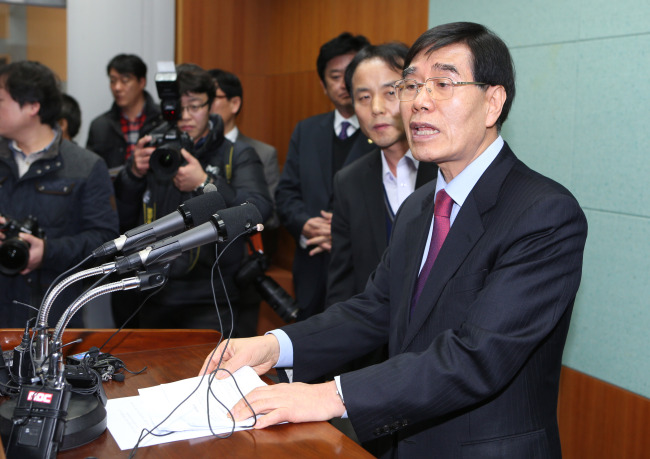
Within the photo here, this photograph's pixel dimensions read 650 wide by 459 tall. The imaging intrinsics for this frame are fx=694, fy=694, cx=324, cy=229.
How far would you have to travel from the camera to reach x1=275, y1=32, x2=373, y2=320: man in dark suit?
143 inches

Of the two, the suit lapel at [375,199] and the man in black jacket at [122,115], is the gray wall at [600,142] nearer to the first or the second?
the suit lapel at [375,199]

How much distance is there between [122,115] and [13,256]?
2.37m

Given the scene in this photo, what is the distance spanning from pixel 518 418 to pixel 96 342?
113 centimetres

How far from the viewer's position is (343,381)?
4.79ft

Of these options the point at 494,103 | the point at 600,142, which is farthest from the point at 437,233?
the point at 600,142

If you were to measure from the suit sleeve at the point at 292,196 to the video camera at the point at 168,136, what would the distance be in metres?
0.76

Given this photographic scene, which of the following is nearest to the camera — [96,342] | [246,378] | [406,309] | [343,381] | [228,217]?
[228,217]

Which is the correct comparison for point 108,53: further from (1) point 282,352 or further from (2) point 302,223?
(1) point 282,352

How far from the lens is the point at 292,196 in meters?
3.72

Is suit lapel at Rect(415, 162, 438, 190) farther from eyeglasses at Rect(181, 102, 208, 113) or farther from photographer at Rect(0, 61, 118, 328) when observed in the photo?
photographer at Rect(0, 61, 118, 328)

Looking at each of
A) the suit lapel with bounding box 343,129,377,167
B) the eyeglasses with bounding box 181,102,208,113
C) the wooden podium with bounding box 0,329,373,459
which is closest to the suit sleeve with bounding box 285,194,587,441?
the wooden podium with bounding box 0,329,373,459

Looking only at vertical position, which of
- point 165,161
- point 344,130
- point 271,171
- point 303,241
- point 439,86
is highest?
point 439,86

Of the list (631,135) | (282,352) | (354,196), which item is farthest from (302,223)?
(282,352)

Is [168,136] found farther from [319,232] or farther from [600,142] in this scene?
[600,142]
